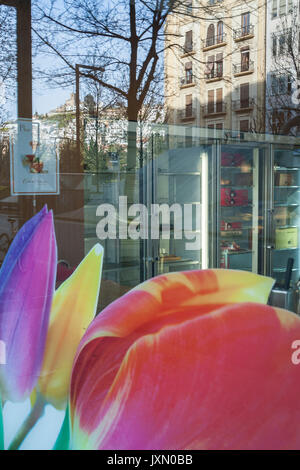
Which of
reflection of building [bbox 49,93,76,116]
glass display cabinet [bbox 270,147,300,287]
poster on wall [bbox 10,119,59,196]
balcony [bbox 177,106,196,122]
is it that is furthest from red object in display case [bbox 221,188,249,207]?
poster on wall [bbox 10,119,59,196]

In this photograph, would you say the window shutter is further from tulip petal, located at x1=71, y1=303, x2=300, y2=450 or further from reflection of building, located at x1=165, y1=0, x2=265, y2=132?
tulip petal, located at x1=71, y1=303, x2=300, y2=450

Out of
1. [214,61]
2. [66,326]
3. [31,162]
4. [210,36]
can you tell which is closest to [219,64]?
[214,61]

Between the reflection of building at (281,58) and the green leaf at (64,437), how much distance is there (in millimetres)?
2219

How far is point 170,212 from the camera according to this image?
12.1ft

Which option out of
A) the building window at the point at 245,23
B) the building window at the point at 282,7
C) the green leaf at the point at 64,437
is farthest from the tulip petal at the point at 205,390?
the building window at the point at 282,7

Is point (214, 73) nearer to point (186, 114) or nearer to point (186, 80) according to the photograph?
point (186, 80)

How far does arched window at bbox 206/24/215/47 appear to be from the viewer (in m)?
2.80

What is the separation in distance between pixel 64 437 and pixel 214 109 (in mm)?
1925

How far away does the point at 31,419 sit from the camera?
222 centimetres

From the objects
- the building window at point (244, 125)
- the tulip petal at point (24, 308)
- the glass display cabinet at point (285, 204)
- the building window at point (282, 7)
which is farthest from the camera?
the glass display cabinet at point (285, 204)

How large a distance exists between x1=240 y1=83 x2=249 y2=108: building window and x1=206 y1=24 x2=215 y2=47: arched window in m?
0.34

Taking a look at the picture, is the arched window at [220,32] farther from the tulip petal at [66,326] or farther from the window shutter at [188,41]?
the tulip petal at [66,326]

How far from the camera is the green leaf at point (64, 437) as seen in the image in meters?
2.26
